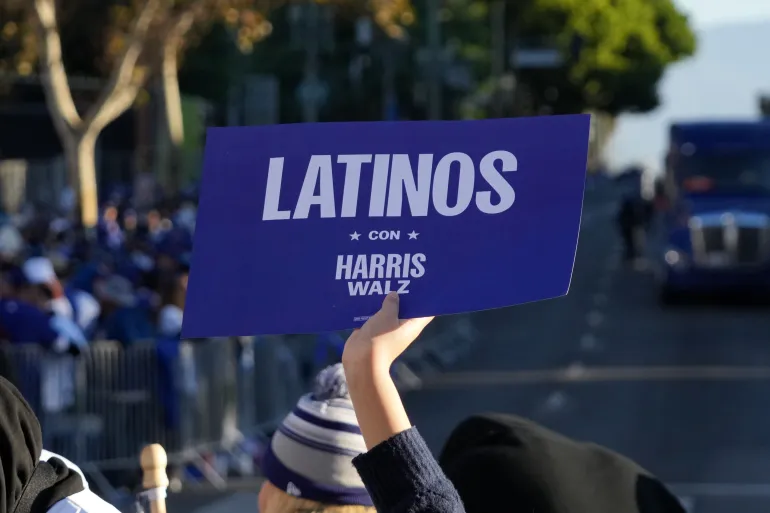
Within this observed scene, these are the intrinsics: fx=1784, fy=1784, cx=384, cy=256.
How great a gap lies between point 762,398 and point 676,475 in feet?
15.7

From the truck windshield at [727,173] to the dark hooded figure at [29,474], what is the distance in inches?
1025

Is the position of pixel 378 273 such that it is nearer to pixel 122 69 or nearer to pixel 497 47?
pixel 122 69

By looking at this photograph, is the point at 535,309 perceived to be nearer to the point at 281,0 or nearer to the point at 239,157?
the point at 281,0

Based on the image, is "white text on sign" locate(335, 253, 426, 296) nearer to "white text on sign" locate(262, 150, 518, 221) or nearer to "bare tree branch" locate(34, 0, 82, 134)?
"white text on sign" locate(262, 150, 518, 221)

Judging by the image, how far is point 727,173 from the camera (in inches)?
1118

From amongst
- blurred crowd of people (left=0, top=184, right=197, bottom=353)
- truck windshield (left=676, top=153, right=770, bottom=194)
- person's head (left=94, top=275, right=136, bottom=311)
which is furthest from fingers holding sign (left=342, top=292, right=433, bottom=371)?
truck windshield (left=676, top=153, right=770, bottom=194)

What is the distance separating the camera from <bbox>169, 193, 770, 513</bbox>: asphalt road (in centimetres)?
1348

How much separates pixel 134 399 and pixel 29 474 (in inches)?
343

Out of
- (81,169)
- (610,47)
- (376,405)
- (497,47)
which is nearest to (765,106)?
(497,47)

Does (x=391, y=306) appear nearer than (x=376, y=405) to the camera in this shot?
No

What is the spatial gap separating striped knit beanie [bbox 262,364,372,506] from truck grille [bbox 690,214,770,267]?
980 inches

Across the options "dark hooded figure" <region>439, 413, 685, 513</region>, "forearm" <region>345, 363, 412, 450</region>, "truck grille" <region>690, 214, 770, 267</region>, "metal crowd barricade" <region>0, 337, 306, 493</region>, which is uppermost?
"forearm" <region>345, 363, 412, 450</region>

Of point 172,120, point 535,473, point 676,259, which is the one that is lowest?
point 676,259

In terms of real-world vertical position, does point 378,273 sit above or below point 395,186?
below
